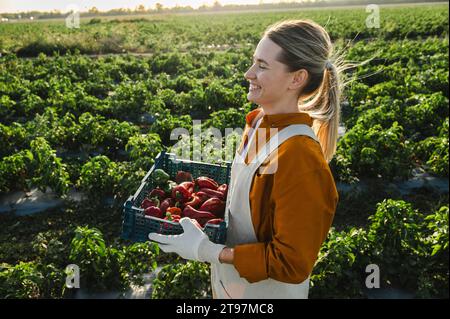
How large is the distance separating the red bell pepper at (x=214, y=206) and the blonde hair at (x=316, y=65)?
0.63 m

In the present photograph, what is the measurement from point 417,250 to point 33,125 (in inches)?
197

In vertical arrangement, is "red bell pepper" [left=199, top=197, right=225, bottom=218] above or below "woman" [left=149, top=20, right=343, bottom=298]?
below

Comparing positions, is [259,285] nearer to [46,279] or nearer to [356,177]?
[46,279]

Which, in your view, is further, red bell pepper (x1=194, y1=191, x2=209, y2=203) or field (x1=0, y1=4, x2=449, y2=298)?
field (x1=0, y1=4, x2=449, y2=298)

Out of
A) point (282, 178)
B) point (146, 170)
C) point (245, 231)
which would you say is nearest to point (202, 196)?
point (245, 231)

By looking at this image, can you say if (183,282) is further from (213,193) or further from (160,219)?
(160,219)

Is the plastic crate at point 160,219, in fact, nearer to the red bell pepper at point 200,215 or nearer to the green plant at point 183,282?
the red bell pepper at point 200,215

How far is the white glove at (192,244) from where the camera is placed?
5.99 feet

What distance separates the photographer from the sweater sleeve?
1.58 metres

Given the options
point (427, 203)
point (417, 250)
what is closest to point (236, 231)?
point (417, 250)

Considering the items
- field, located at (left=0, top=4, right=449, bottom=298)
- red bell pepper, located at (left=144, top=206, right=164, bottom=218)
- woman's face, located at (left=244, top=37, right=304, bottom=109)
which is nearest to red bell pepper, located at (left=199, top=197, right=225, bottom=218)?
red bell pepper, located at (left=144, top=206, right=164, bottom=218)

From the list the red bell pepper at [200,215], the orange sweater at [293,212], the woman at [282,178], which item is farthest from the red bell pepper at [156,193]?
the orange sweater at [293,212]

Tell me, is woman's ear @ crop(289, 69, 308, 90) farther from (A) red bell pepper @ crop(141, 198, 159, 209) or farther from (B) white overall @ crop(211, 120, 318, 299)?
(A) red bell pepper @ crop(141, 198, 159, 209)

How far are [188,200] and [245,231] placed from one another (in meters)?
0.65
